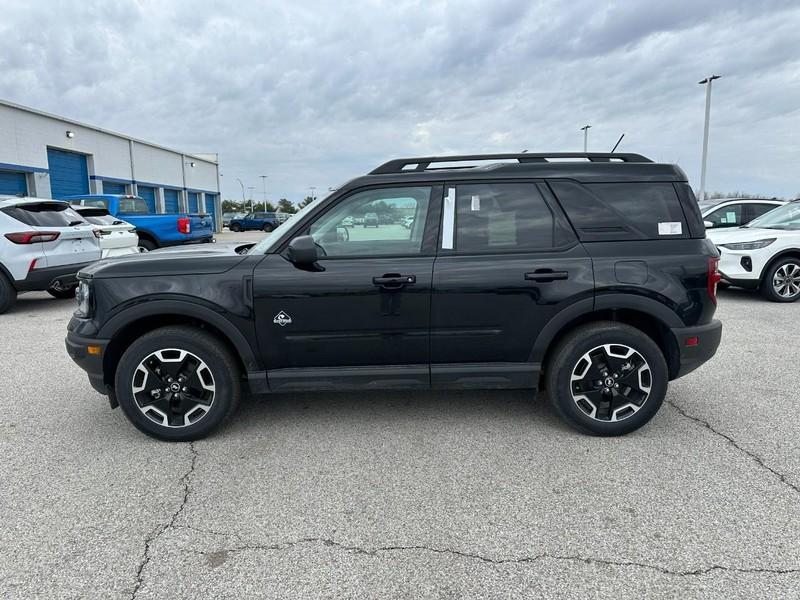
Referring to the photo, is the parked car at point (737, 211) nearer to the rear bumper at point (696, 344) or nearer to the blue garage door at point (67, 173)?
the rear bumper at point (696, 344)

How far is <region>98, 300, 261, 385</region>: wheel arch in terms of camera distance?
3.31 meters

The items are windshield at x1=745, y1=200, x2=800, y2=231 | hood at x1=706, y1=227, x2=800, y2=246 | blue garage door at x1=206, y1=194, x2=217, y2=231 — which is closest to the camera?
hood at x1=706, y1=227, x2=800, y2=246

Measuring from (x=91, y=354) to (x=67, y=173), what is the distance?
89.8 ft

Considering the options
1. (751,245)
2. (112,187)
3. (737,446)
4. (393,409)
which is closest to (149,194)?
(112,187)

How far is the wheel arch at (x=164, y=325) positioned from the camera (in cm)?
331

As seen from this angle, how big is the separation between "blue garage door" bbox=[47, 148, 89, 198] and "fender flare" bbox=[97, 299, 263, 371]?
83.6ft

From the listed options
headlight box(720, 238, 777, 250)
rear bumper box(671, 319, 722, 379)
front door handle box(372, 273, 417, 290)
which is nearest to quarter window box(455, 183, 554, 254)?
front door handle box(372, 273, 417, 290)

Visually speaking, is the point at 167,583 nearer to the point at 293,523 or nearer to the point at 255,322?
the point at 293,523

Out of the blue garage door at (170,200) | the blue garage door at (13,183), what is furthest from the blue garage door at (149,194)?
the blue garage door at (13,183)

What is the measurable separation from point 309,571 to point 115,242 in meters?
9.82

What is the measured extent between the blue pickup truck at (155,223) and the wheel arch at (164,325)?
10.6 meters

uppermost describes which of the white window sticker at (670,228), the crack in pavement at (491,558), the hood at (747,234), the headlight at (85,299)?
the white window sticker at (670,228)

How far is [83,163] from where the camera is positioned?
88.5ft

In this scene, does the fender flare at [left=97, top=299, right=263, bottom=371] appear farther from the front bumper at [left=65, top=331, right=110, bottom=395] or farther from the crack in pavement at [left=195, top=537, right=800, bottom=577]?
the crack in pavement at [left=195, top=537, right=800, bottom=577]
